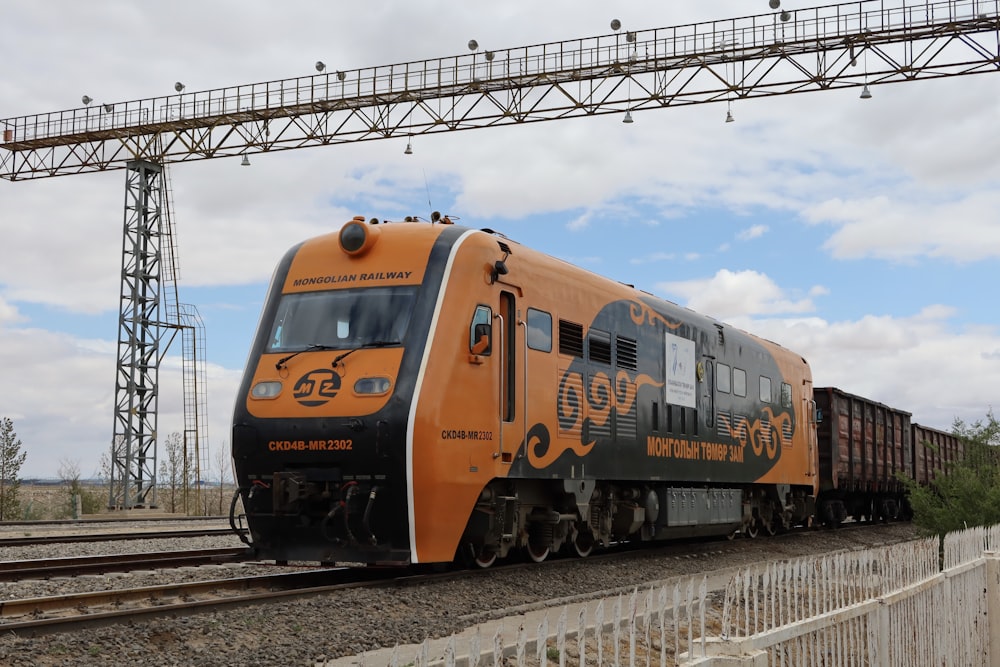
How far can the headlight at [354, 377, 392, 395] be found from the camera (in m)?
10.6

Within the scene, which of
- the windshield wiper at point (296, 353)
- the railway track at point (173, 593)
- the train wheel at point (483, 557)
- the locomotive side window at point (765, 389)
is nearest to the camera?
the railway track at point (173, 593)

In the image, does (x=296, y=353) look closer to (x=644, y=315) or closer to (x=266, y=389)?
(x=266, y=389)

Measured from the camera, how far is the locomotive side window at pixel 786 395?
69.0ft

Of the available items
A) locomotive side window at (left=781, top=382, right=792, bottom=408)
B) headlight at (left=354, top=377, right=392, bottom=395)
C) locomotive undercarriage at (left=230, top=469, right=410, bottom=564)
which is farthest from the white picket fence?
locomotive side window at (left=781, top=382, right=792, bottom=408)

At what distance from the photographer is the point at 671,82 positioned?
2720cm

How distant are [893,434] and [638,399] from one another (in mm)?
18139

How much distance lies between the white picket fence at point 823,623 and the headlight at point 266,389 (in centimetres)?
390

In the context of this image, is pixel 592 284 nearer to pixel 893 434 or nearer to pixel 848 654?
pixel 848 654

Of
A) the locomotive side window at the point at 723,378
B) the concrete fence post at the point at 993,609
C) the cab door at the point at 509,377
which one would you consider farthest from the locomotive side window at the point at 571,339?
the concrete fence post at the point at 993,609

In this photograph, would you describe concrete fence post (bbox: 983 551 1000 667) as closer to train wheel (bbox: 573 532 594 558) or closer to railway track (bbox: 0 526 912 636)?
railway track (bbox: 0 526 912 636)

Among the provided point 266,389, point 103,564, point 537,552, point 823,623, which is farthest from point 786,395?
point 823,623

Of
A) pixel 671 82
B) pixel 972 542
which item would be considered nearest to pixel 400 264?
pixel 972 542

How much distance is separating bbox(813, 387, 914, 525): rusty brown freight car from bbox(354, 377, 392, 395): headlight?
15.2 m

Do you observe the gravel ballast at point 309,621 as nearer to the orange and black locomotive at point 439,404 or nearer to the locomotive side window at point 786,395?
the orange and black locomotive at point 439,404
